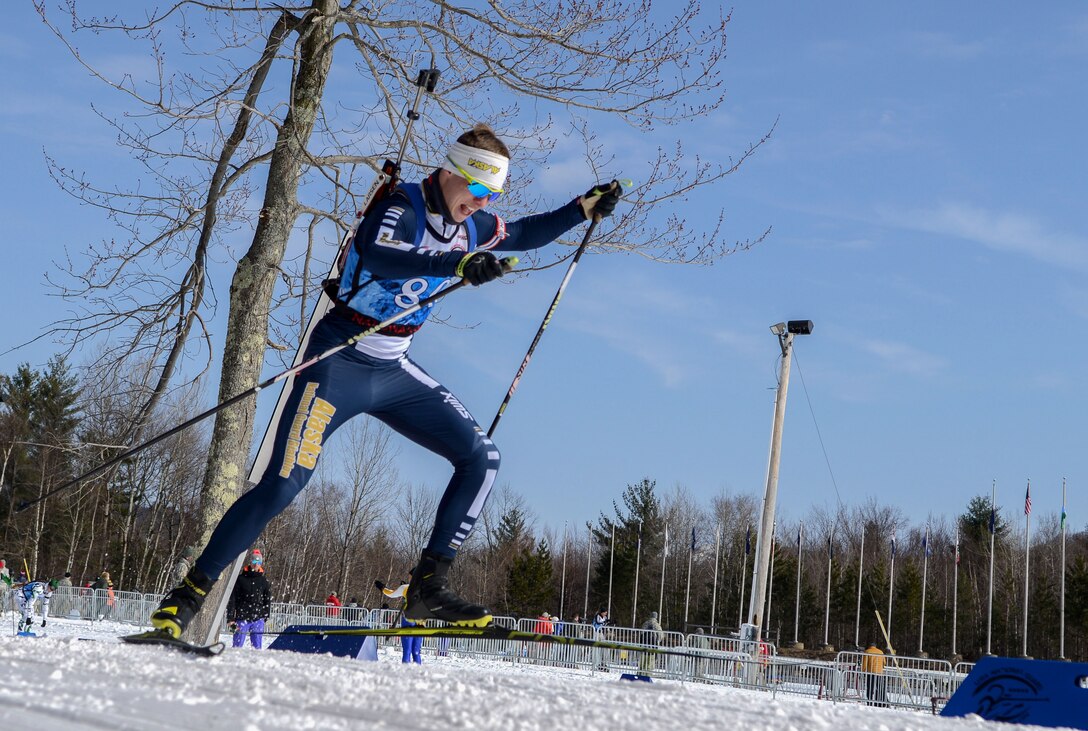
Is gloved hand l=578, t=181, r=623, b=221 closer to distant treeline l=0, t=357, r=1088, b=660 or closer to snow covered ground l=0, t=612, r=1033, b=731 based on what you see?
snow covered ground l=0, t=612, r=1033, b=731

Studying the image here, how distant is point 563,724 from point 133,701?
3.00 ft

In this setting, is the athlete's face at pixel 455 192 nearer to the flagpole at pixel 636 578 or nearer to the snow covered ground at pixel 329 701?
the snow covered ground at pixel 329 701

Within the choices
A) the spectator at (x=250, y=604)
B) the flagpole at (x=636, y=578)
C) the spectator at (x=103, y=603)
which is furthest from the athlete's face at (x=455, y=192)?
the flagpole at (x=636, y=578)

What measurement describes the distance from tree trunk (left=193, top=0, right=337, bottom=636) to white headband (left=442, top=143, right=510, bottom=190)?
4.83m

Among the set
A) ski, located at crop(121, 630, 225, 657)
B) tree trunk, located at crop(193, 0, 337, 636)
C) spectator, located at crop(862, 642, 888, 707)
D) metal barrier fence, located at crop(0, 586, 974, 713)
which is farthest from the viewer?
metal barrier fence, located at crop(0, 586, 974, 713)

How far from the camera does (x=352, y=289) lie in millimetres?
4629

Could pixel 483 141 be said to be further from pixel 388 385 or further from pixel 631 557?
pixel 631 557

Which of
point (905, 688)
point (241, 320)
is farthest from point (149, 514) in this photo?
point (241, 320)

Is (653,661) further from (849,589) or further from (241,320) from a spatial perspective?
(849,589)

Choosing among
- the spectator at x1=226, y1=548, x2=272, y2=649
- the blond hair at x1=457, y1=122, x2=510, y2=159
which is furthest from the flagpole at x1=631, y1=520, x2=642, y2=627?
the blond hair at x1=457, y1=122, x2=510, y2=159

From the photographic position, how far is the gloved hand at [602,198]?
16.4ft

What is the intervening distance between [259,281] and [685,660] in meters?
13.8

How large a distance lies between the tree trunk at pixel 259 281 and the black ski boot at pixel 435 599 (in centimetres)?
426

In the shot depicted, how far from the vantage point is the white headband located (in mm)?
4746
